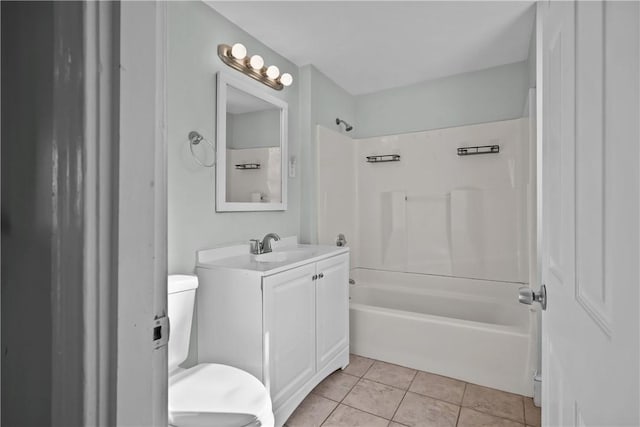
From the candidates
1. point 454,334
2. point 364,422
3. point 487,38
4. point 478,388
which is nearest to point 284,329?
point 364,422

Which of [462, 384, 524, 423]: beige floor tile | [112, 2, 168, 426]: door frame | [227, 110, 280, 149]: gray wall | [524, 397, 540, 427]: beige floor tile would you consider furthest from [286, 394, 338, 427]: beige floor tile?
[227, 110, 280, 149]: gray wall

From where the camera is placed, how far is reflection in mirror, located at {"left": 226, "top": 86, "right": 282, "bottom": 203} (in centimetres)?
213

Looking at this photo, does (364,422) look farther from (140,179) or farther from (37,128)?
(37,128)

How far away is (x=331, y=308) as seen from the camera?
2229mm

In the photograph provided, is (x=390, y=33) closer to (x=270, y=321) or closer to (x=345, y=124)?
(x=345, y=124)

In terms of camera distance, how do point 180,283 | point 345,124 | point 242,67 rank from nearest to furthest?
point 180,283
point 242,67
point 345,124

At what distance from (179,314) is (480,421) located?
1739 millimetres

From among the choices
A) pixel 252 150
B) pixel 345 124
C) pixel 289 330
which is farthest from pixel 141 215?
pixel 345 124

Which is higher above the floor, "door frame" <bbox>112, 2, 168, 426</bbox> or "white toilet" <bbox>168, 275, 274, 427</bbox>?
"door frame" <bbox>112, 2, 168, 426</bbox>

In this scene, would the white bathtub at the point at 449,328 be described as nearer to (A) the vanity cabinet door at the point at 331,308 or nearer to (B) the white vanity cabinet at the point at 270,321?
(A) the vanity cabinet door at the point at 331,308

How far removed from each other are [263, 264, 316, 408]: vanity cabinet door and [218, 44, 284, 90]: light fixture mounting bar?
1363 millimetres

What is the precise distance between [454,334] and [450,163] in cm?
156

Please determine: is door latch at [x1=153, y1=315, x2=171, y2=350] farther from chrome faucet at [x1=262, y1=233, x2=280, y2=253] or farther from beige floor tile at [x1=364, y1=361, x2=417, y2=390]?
beige floor tile at [x1=364, y1=361, x2=417, y2=390]

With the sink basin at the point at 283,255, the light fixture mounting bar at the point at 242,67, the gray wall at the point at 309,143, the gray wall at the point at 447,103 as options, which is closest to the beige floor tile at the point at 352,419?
the sink basin at the point at 283,255
